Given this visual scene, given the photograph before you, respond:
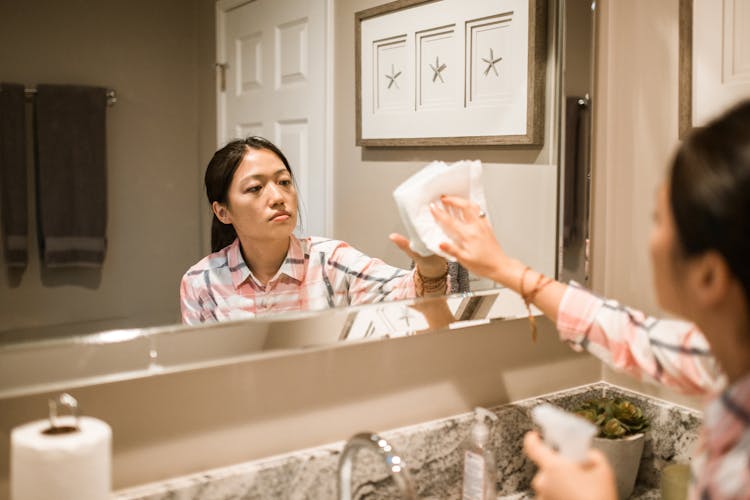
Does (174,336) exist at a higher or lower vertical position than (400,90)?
lower

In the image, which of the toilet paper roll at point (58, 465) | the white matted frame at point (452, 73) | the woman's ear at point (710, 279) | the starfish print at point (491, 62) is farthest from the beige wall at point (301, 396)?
the woman's ear at point (710, 279)

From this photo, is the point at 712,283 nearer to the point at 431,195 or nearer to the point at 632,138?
the point at 431,195

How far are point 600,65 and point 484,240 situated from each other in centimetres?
56

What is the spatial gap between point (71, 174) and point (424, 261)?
57 centimetres

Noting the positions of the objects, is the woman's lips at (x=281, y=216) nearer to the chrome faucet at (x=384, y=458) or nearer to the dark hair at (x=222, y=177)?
the dark hair at (x=222, y=177)

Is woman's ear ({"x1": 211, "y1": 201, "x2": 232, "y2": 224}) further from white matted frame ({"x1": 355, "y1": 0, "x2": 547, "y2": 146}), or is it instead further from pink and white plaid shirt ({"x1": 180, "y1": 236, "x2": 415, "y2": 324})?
white matted frame ({"x1": 355, "y1": 0, "x2": 547, "y2": 146})

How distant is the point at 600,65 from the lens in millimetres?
1509

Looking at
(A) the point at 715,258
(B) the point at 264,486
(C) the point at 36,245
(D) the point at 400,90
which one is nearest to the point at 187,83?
(C) the point at 36,245

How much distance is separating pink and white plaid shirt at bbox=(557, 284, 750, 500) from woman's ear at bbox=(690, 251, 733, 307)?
9 centimetres

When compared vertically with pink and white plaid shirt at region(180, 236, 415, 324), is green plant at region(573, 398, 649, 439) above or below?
below

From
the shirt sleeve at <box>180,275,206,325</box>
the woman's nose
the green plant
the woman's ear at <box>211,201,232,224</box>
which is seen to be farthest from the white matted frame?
the green plant

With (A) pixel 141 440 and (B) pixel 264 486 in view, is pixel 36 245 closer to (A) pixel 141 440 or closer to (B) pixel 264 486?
(A) pixel 141 440

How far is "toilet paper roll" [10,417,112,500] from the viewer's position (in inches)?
33.3

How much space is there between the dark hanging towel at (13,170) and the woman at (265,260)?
0.77 feet
